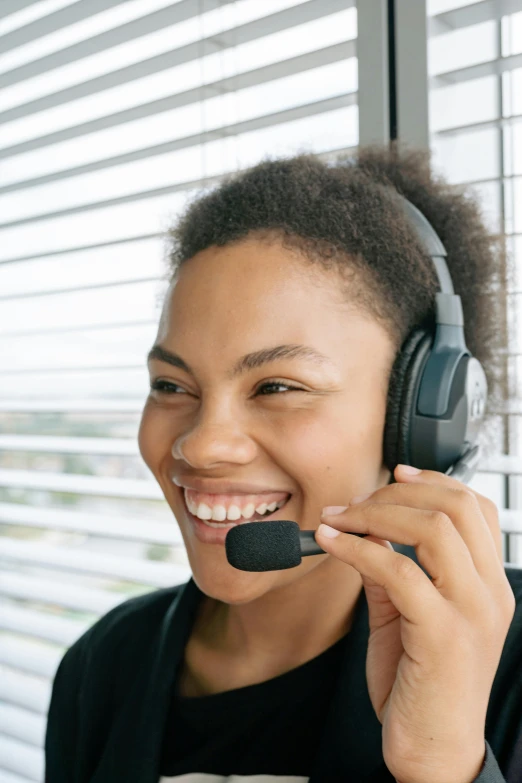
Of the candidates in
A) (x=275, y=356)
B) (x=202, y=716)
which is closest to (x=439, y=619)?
(x=275, y=356)

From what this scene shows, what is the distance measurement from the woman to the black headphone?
0.11 feet

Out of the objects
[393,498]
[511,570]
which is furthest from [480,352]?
[393,498]

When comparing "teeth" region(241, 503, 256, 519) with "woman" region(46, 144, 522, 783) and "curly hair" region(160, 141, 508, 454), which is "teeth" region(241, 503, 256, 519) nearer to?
"woman" region(46, 144, 522, 783)

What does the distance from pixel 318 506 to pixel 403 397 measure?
175 millimetres

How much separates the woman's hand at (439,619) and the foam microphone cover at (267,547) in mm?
32

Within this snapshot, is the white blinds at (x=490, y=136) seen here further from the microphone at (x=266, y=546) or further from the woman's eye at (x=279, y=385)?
the microphone at (x=266, y=546)

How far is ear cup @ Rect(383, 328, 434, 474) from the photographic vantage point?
0.93 m

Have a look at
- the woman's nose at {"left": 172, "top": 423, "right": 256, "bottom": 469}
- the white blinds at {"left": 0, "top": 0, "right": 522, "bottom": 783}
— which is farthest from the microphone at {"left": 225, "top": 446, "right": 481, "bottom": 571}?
the white blinds at {"left": 0, "top": 0, "right": 522, "bottom": 783}

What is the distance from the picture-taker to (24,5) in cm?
173

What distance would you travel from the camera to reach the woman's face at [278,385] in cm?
93

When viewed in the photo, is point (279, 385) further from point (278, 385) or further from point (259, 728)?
point (259, 728)

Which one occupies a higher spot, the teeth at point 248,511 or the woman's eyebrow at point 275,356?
the woman's eyebrow at point 275,356

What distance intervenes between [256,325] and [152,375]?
207 mm

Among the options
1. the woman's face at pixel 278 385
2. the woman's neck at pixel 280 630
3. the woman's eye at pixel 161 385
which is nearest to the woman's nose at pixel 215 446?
the woman's face at pixel 278 385
